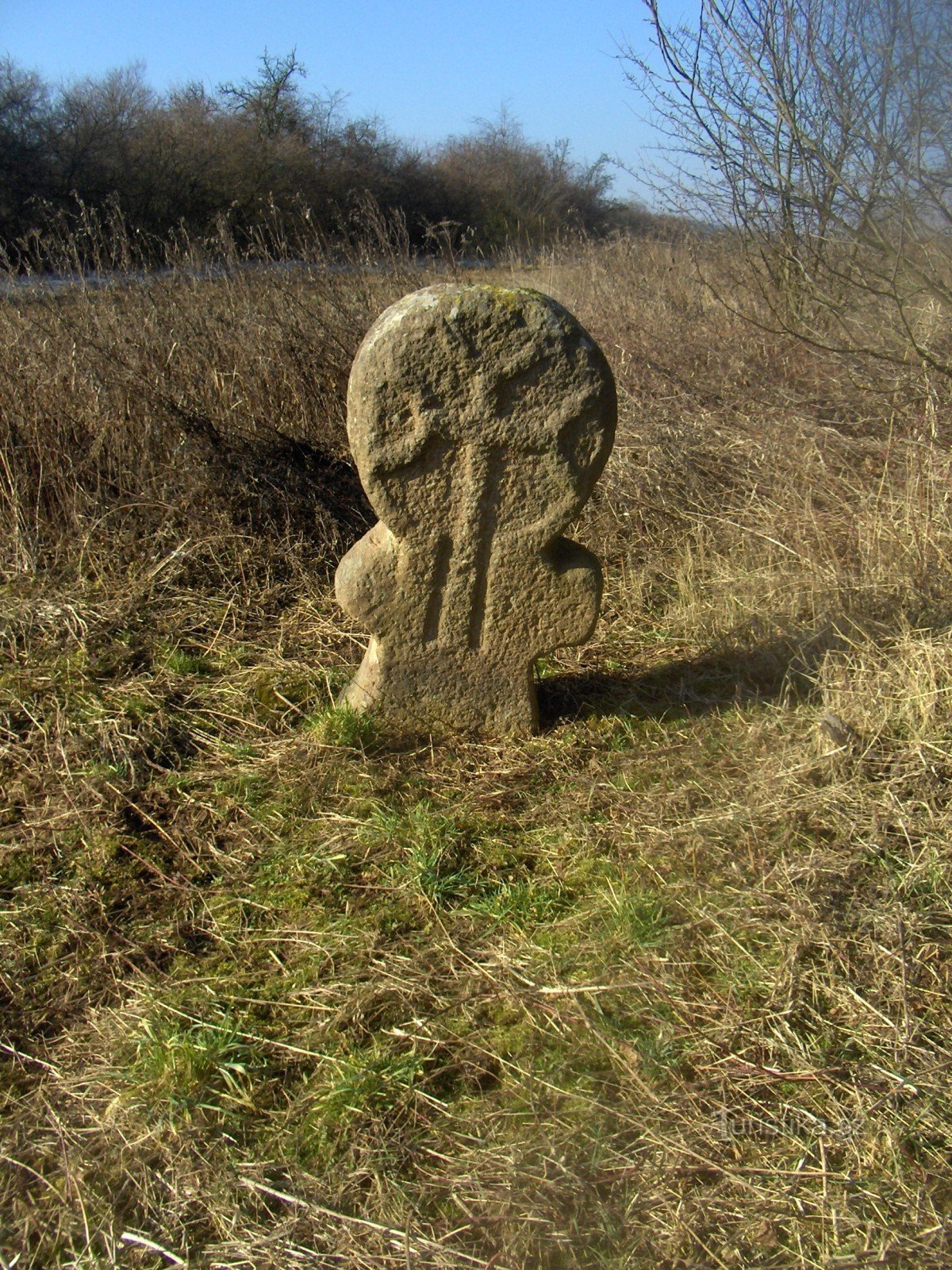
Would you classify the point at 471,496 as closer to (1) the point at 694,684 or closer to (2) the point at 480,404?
(2) the point at 480,404

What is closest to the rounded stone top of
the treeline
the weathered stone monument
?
the weathered stone monument

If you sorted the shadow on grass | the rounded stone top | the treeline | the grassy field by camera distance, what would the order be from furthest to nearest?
the treeline
the shadow on grass
the rounded stone top
the grassy field

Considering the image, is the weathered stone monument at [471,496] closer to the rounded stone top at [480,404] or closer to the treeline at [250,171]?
the rounded stone top at [480,404]

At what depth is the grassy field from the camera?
1820mm

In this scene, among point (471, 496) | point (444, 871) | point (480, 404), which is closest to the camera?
point (444, 871)

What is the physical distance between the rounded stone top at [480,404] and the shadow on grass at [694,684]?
73cm

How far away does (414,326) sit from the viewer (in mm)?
2686

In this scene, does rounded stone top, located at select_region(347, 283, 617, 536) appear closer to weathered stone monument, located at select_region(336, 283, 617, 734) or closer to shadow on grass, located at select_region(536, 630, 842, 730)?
weathered stone monument, located at select_region(336, 283, 617, 734)

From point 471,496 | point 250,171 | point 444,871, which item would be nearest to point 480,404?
point 471,496

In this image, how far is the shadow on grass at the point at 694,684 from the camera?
3.33 meters

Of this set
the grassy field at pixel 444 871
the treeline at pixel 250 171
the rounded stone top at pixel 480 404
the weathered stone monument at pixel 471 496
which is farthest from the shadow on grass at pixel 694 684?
the treeline at pixel 250 171

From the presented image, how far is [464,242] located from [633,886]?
4.96 m

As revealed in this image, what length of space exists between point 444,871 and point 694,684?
1298mm

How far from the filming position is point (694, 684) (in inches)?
137
